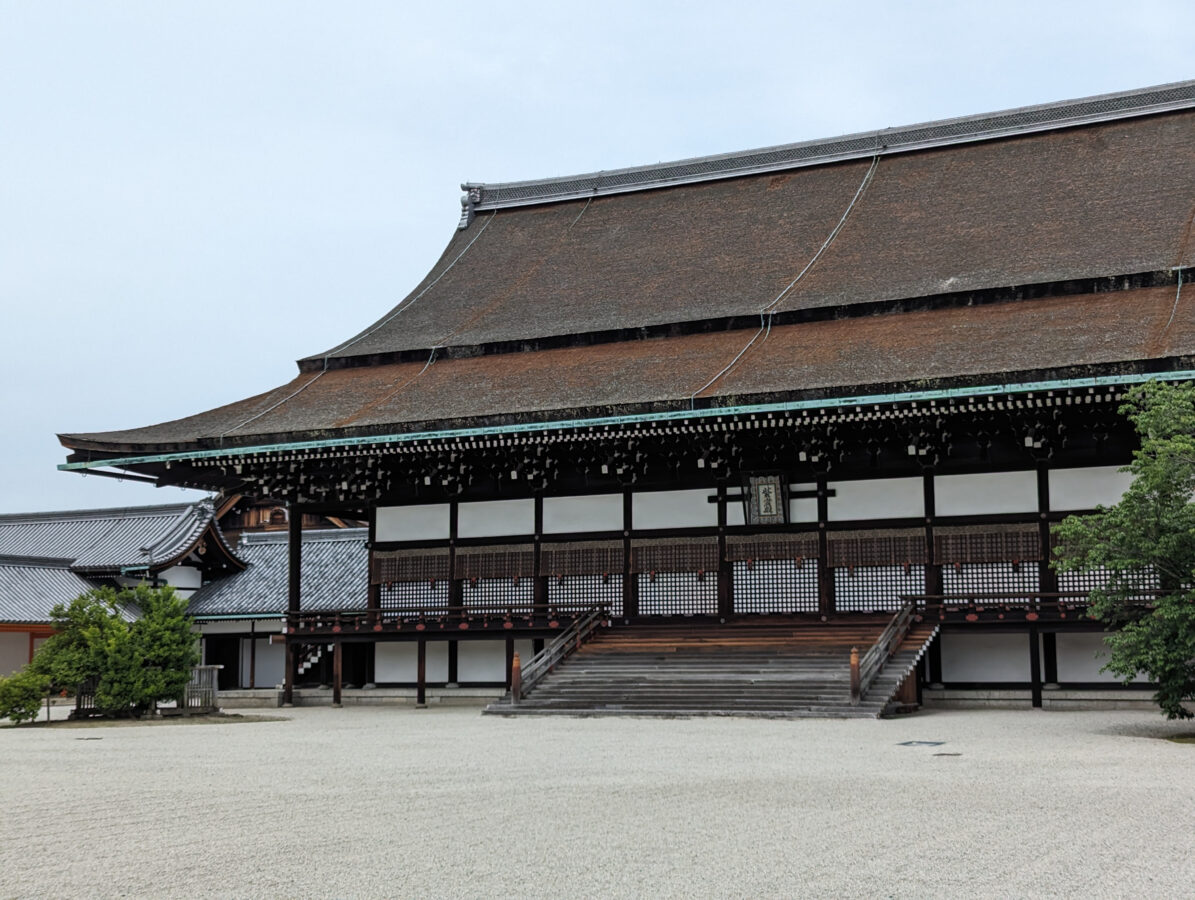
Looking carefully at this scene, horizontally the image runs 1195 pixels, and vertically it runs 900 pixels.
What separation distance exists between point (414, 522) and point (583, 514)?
3.20 meters

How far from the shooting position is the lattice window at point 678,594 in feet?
66.9

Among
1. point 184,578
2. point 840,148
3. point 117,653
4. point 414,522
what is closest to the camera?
point 117,653

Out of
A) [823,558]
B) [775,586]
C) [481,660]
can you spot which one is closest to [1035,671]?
[823,558]

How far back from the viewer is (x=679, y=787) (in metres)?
8.66

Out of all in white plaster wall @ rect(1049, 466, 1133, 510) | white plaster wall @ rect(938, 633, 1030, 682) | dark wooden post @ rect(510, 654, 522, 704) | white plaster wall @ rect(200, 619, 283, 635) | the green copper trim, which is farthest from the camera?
white plaster wall @ rect(200, 619, 283, 635)

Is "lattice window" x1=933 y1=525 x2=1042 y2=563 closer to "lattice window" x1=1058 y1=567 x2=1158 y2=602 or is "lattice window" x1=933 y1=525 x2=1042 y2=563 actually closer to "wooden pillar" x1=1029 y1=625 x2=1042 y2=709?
"lattice window" x1=1058 y1=567 x2=1158 y2=602

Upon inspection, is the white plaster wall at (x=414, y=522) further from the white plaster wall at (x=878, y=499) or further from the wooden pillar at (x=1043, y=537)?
the wooden pillar at (x=1043, y=537)

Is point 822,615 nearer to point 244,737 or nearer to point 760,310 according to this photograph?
point 760,310

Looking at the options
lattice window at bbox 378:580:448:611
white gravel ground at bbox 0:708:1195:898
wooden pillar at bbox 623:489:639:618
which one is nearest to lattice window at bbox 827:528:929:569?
wooden pillar at bbox 623:489:639:618

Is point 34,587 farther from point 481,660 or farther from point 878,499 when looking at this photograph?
point 878,499

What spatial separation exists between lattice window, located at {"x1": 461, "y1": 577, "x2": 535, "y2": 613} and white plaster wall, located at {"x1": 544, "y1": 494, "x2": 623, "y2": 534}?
105cm

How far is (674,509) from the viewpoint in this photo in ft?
68.1

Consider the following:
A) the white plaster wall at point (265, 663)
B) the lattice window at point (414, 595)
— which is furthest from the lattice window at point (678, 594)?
the white plaster wall at point (265, 663)

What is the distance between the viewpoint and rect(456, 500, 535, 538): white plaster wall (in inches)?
855
